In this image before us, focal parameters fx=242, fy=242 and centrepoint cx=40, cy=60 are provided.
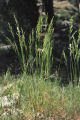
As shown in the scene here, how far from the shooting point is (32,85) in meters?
2.41

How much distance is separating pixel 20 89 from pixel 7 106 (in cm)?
32

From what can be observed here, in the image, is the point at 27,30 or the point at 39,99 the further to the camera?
the point at 27,30

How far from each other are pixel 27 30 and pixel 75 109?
3.64m

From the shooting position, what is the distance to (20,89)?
2.73m

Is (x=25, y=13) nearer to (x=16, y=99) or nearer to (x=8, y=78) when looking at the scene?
(x=8, y=78)

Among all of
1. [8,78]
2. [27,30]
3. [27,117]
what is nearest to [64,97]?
[27,117]

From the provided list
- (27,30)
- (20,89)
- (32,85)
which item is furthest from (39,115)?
(27,30)

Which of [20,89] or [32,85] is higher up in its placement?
[32,85]

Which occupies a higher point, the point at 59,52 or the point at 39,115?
the point at 39,115

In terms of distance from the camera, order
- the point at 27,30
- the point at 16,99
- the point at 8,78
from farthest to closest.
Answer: the point at 27,30
the point at 8,78
the point at 16,99

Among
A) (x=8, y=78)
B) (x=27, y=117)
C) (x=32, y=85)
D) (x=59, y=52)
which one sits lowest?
(x=59, y=52)

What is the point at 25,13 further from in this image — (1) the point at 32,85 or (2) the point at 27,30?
(1) the point at 32,85

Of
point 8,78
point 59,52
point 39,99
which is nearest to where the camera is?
point 39,99

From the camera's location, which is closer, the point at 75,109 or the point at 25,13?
the point at 75,109
